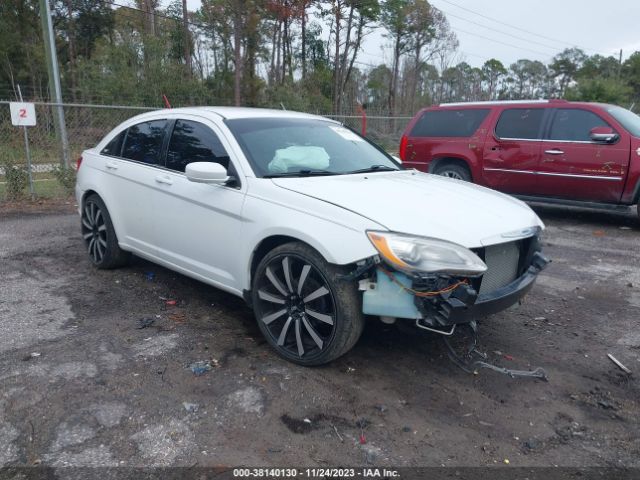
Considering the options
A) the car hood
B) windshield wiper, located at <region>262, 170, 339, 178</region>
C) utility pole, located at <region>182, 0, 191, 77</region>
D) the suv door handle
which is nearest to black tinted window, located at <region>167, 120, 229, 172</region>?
the suv door handle

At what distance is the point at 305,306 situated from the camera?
3385 mm

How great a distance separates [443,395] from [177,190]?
2521 millimetres

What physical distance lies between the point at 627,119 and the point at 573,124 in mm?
742

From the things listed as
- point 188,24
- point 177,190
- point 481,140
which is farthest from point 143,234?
point 188,24

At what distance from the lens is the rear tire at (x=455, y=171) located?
9.00 m

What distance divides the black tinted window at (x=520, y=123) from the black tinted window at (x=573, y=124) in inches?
9.7

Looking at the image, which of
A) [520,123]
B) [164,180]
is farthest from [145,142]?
[520,123]

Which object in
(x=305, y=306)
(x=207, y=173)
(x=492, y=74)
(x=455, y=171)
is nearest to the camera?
(x=305, y=306)

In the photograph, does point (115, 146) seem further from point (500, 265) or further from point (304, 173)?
point (500, 265)

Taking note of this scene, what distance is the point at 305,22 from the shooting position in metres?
36.0

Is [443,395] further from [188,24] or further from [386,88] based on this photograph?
[386,88]

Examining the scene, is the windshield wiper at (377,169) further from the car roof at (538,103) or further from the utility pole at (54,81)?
the utility pole at (54,81)

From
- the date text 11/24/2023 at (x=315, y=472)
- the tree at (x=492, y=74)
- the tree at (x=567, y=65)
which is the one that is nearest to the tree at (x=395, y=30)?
the tree at (x=492, y=74)

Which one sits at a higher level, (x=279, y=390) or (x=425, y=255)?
(x=425, y=255)
